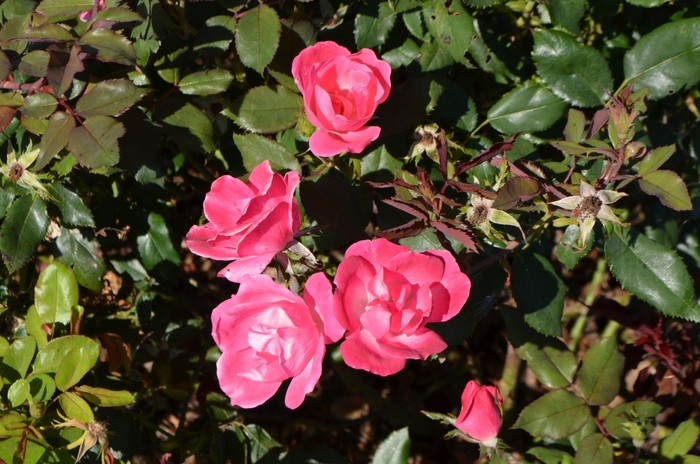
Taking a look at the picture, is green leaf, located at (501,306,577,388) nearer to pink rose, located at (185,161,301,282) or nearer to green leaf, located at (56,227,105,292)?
pink rose, located at (185,161,301,282)

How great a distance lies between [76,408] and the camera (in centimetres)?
134

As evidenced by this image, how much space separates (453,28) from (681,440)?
121cm

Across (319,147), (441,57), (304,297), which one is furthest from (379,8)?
(304,297)

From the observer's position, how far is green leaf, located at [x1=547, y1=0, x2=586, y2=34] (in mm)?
1520

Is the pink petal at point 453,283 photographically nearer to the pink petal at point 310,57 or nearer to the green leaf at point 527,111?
the pink petal at point 310,57

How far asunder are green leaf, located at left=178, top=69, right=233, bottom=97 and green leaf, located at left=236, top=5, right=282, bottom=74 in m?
0.14

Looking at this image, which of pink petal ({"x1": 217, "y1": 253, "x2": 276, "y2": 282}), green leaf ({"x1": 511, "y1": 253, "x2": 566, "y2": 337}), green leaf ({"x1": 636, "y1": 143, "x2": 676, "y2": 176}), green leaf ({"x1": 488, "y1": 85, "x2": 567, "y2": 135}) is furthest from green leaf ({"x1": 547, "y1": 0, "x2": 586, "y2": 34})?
pink petal ({"x1": 217, "y1": 253, "x2": 276, "y2": 282})

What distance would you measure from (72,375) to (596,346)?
1332 millimetres

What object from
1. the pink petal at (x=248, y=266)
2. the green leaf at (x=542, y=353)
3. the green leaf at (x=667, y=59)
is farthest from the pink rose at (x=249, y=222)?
the green leaf at (x=667, y=59)

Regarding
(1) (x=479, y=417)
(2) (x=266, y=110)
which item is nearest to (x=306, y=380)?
(1) (x=479, y=417)

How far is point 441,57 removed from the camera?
1.66 metres

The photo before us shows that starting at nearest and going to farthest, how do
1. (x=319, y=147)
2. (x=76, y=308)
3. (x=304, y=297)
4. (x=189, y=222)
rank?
(x=304, y=297), (x=319, y=147), (x=76, y=308), (x=189, y=222)

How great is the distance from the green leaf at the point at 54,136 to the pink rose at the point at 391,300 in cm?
68

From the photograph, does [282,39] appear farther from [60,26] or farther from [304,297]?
[304,297]
